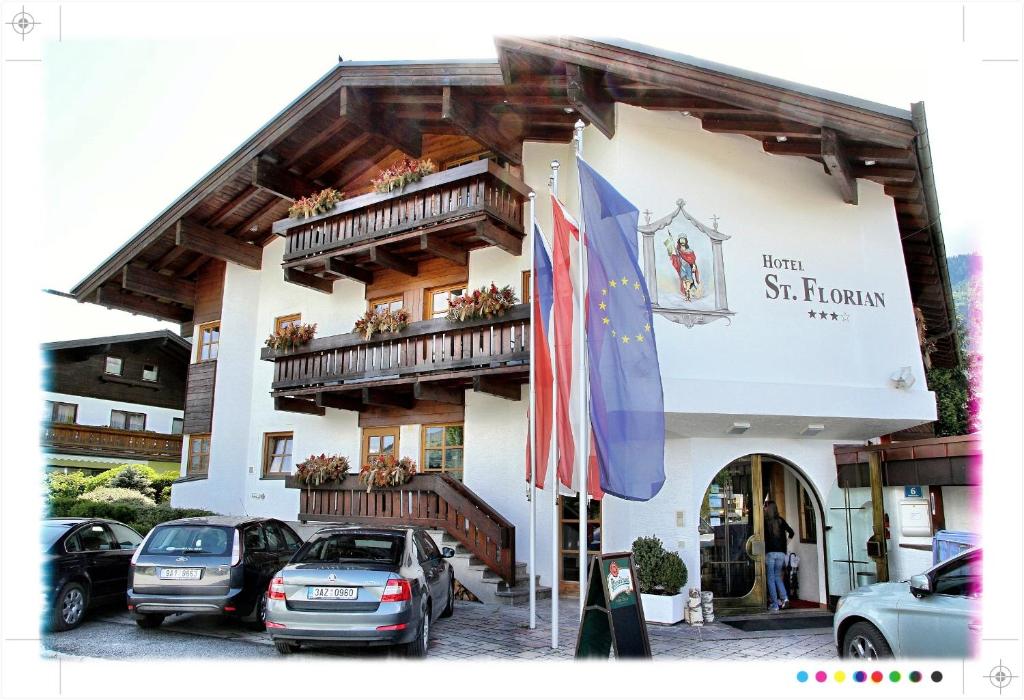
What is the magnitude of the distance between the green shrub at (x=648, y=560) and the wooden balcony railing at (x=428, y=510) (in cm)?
284

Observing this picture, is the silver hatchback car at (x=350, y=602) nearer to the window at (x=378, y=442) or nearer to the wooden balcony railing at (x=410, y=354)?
the wooden balcony railing at (x=410, y=354)

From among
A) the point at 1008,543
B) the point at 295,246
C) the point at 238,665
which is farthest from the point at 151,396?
the point at 1008,543

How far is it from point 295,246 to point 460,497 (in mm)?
6973

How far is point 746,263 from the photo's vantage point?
39.9 feet

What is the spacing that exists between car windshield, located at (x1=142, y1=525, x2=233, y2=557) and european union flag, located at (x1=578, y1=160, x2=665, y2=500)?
4.99 meters

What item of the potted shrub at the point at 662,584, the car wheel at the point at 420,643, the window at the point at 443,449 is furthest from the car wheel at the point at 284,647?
the window at the point at 443,449

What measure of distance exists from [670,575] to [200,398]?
14.5m

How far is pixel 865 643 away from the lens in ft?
24.7

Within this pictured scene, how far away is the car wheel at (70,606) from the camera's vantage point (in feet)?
30.7

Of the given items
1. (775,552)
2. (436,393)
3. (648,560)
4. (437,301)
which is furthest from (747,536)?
(437,301)

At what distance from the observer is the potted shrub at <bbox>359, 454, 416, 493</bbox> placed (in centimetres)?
1398

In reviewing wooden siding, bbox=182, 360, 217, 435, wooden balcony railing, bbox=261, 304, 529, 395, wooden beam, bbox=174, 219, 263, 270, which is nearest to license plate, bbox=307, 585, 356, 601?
wooden balcony railing, bbox=261, 304, 529, 395

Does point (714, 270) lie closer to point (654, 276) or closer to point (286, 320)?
point (654, 276)

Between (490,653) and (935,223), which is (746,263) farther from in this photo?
(490,653)
